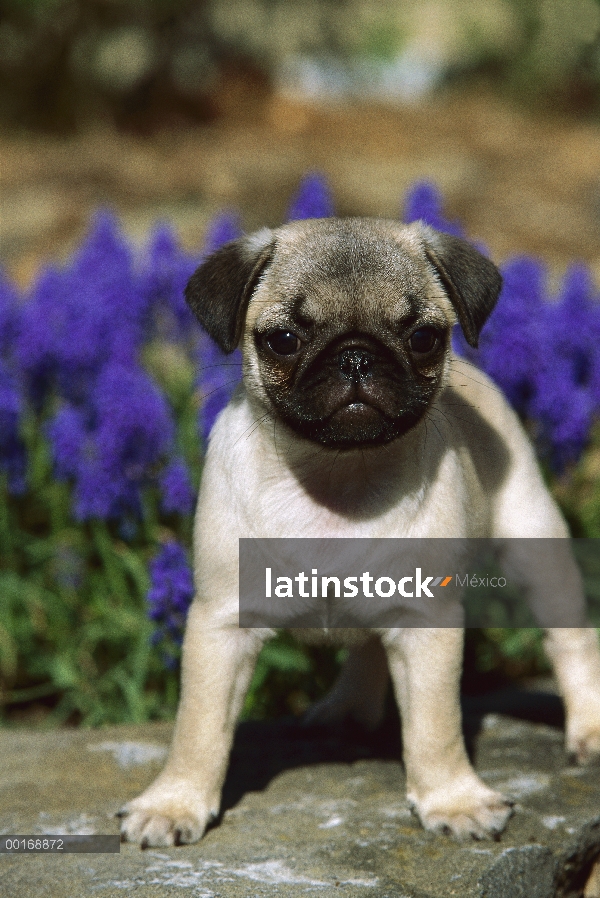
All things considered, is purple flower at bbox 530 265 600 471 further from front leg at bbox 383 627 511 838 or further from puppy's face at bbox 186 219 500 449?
front leg at bbox 383 627 511 838

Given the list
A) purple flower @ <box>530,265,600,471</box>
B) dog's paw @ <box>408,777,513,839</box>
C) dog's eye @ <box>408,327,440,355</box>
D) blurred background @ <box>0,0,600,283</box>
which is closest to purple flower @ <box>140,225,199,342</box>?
purple flower @ <box>530,265,600,471</box>

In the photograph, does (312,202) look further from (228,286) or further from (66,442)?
(228,286)

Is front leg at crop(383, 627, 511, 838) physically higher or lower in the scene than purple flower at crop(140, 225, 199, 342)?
lower

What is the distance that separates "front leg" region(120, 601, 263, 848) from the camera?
11.8 feet

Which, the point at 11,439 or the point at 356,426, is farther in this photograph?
the point at 11,439

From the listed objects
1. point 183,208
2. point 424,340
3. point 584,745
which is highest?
point 183,208

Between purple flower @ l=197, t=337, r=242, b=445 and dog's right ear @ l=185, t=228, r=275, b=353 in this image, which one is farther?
purple flower @ l=197, t=337, r=242, b=445

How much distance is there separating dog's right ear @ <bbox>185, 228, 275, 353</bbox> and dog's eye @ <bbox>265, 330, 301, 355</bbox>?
0.43ft

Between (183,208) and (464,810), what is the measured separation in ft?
30.3

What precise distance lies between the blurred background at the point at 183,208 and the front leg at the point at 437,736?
1133 millimetres

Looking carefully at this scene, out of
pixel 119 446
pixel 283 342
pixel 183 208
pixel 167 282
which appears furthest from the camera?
pixel 183 208

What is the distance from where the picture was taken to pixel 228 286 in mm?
3576

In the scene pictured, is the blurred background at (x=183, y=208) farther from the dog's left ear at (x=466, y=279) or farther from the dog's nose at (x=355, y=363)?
the dog's left ear at (x=466, y=279)

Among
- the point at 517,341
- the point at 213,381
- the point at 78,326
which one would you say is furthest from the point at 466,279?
the point at 78,326
